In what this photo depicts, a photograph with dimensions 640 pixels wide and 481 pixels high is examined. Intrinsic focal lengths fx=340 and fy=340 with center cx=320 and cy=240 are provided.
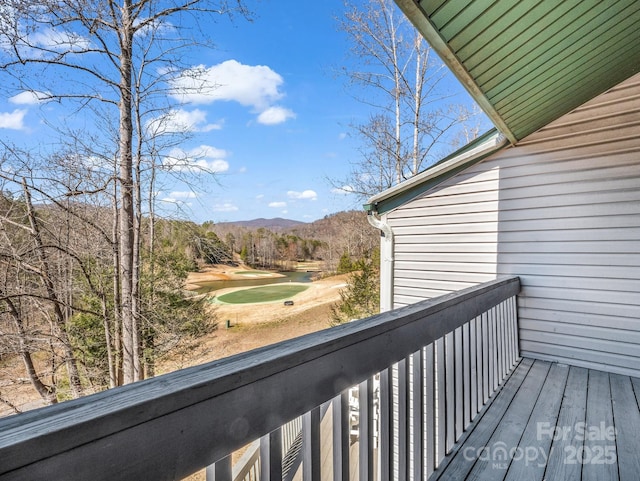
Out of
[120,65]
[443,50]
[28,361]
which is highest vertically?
[120,65]

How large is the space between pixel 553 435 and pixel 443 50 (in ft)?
7.97

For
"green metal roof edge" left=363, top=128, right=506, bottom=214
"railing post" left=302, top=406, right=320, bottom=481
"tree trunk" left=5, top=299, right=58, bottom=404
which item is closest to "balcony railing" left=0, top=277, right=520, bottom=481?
"railing post" left=302, top=406, right=320, bottom=481

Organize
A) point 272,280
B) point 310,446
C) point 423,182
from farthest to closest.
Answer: point 272,280 → point 423,182 → point 310,446

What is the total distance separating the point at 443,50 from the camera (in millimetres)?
2041

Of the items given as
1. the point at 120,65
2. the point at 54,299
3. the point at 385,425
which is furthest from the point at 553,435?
the point at 120,65

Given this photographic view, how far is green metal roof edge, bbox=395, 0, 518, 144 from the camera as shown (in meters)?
1.69

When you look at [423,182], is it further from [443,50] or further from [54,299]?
[54,299]

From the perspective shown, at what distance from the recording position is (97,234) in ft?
23.3

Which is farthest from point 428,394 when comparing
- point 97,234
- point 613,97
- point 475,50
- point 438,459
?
point 97,234

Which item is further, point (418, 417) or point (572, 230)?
point (572, 230)

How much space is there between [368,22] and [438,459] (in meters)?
10.2

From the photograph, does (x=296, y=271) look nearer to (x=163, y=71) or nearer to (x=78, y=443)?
(x=163, y=71)

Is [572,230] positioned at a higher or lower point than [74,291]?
higher

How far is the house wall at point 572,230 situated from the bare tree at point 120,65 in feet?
18.7
